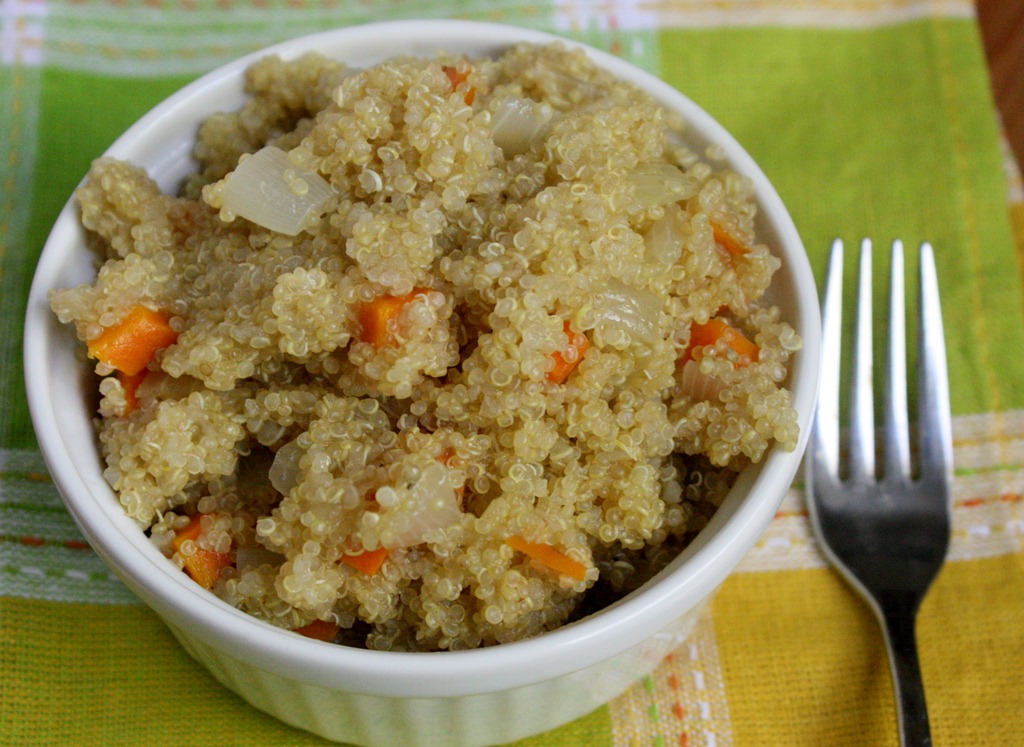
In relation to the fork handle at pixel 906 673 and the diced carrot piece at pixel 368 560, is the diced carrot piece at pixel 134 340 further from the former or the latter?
the fork handle at pixel 906 673

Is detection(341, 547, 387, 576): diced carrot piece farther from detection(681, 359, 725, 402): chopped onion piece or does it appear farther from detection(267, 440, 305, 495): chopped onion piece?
detection(681, 359, 725, 402): chopped onion piece

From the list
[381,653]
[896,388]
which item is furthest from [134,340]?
[896,388]

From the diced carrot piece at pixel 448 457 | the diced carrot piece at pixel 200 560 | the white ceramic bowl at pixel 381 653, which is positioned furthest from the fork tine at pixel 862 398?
the diced carrot piece at pixel 200 560

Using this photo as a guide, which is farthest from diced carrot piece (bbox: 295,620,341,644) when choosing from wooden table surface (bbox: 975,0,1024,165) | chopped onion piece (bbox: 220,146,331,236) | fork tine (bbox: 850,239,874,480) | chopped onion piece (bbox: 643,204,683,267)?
wooden table surface (bbox: 975,0,1024,165)

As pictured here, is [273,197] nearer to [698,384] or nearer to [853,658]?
[698,384]

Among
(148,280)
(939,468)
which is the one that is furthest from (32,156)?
(939,468)

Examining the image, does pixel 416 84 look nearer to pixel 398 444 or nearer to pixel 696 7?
pixel 398 444
